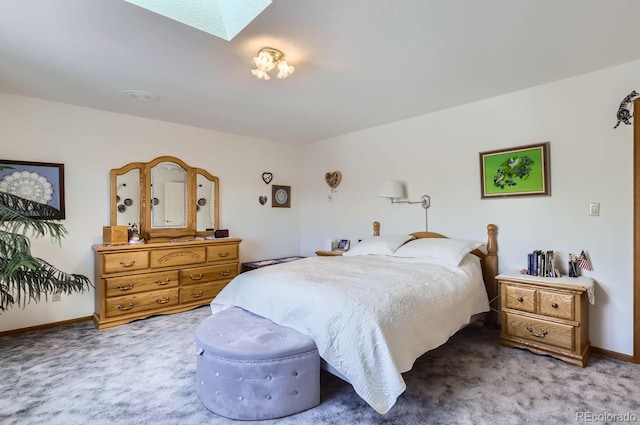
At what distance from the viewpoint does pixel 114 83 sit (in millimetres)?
2744

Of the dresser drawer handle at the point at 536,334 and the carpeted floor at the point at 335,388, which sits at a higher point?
the dresser drawer handle at the point at 536,334

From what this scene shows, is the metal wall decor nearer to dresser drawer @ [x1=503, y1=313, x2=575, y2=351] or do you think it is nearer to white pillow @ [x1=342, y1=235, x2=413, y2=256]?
dresser drawer @ [x1=503, y1=313, x2=575, y2=351]

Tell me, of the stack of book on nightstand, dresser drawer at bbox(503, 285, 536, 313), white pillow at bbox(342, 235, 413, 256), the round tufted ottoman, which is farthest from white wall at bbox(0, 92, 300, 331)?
the stack of book on nightstand

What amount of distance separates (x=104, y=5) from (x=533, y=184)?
344 centimetres

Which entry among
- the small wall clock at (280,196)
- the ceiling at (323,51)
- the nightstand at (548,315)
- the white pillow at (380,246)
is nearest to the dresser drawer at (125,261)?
the ceiling at (323,51)

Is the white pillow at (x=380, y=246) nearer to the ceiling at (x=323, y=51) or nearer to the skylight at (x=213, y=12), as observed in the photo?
the ceiling at (x=323, y=51)

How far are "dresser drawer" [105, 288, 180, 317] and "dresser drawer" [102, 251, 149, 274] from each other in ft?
0.94

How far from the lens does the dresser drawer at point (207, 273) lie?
145 inches

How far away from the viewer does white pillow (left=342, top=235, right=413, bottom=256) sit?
3.42 metres

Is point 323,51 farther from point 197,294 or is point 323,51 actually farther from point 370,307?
point 197,294

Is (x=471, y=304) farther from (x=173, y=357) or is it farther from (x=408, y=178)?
(x=173, y=357)

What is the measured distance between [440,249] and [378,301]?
138 centimetres

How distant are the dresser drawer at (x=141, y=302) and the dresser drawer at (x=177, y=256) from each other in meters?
0.30

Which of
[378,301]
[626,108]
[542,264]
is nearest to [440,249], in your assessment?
[542,264]
